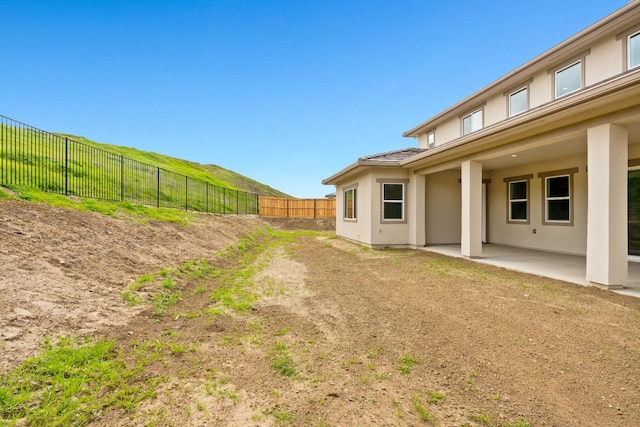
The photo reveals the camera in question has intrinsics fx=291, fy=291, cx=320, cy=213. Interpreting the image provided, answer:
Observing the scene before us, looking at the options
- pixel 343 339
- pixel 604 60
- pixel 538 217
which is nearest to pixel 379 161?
pixel 538 217

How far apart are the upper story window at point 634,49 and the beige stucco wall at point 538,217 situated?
8.12 ft

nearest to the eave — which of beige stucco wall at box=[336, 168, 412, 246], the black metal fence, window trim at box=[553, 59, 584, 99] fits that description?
window trim at box=[553, 59, 584, 99]

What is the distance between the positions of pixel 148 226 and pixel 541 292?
9.58 metres

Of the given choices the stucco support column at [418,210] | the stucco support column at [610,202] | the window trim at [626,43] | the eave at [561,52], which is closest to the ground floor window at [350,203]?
the stucco support column at [418,210]

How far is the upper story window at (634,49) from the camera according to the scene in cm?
705

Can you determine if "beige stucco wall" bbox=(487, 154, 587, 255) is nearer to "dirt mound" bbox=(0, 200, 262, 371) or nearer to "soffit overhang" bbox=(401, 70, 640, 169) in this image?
"soffit overhang" bbox=(401, 70, 640, 169)

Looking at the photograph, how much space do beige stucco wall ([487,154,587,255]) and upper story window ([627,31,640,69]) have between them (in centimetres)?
247

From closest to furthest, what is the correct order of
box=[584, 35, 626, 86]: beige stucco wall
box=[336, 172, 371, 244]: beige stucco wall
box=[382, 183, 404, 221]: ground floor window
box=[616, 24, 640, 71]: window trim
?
box=[616, 24, 640, 71]: window trim
box=[584, 35, 626, 86]: beige stucco wall
box=[382, 183, 404, 221]: ground floor window
box=[336, 172, 371, 244]: beige stucco wall

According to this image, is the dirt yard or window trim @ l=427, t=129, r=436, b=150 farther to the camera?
window trim @ l=427, t=129, r=436, b=150

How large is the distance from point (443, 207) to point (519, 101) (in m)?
4.45

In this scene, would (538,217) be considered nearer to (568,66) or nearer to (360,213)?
(568,66)

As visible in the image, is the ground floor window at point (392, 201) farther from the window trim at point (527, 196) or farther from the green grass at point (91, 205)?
the green grass at point (91, 205)

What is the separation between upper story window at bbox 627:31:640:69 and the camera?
705 cm

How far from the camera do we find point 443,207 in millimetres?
11578
